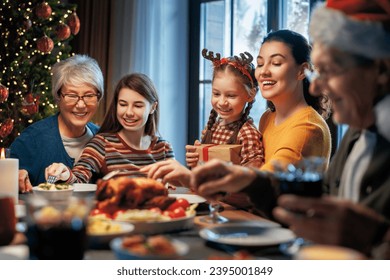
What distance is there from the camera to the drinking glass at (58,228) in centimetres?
92

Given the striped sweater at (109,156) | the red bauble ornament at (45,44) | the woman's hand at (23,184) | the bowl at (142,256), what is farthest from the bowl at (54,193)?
the red bauble ornament at (45,44)

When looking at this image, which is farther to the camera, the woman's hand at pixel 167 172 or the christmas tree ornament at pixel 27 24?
the christmas tree ornament at pixel 27 24

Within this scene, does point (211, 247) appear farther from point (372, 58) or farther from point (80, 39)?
point (80, 39)

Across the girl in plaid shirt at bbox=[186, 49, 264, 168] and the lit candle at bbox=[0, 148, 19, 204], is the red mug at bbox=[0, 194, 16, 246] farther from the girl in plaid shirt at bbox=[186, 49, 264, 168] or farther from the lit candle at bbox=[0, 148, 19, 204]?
the girl in plaid shirt at bbox=[186, 49, 264, 168]

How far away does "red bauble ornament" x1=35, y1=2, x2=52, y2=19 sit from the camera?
13.5 ft

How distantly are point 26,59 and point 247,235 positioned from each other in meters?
3.52

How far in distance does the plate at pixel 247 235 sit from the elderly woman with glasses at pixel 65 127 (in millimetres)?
1611

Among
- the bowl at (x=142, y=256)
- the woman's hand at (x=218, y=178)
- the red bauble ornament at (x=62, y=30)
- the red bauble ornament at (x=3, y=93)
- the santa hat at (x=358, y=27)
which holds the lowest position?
the bowl at (x=142, y=256)

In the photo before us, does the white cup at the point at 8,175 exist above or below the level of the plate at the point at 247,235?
above

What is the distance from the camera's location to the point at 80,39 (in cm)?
554

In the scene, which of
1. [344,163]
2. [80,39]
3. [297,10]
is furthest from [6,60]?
[344,163]

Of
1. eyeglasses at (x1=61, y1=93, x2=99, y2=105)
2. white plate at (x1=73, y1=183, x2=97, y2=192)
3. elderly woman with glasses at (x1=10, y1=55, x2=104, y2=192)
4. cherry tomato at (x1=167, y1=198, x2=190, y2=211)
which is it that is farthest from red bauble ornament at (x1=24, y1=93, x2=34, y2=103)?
cherry tomato at (x1=167, y1=198, x2=190, y2=211)

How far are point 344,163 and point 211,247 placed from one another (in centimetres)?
45

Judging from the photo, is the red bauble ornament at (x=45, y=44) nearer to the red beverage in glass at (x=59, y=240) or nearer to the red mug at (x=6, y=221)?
the red mug at (x=6, y=221)
